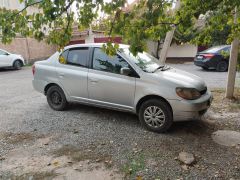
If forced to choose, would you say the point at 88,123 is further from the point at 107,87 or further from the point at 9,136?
the point at 9,136

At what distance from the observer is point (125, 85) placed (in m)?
5.37

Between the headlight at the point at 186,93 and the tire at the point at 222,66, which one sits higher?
the headlight at the point at 186,93

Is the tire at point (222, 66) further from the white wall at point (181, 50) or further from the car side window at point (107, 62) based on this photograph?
the car side window at point (107, 62)

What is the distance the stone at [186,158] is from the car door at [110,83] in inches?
60.8

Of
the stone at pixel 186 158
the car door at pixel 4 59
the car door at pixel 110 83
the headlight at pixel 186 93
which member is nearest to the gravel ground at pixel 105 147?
the stone at pixel 186 158

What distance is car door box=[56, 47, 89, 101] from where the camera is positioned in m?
5.99

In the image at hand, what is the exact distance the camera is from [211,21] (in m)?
4.46

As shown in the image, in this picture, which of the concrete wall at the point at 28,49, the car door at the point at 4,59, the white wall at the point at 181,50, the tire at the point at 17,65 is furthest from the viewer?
the white wall at the point at 181,50

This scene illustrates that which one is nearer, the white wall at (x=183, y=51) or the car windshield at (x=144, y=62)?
the car windshield at (x=144, y=62)

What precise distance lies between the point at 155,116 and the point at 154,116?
0.02 meters

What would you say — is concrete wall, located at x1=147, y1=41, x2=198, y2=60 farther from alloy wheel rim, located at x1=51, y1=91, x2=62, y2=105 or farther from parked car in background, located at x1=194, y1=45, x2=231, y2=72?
alloy wheel rim, located at x1=51, y1=91, x2=62, y2=105

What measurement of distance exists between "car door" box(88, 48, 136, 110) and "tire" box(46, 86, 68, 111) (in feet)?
3.01

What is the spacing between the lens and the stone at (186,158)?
13.4 feet

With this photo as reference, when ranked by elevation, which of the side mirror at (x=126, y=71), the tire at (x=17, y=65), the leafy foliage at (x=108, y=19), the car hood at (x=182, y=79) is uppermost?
the leafy foliage at (x=108, y=19)
